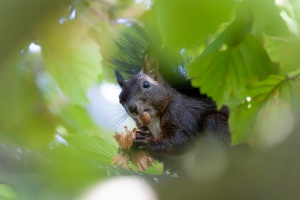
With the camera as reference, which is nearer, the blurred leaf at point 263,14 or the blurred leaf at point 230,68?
the blurred leaf at point 263,14

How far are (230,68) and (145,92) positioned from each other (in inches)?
28.9

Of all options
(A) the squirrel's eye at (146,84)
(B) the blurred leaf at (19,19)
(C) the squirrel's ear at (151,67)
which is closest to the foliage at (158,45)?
(B) the blurred leaf at (19,19)

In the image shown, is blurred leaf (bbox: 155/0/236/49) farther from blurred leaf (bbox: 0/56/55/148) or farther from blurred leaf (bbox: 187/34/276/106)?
blurred leaf (bbox: 0/56/55/148)

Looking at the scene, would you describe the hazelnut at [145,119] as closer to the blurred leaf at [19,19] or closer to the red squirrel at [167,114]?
the red squirrel at [167,114]

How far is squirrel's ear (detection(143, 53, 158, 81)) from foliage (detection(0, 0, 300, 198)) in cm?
12

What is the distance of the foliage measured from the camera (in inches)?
22.0

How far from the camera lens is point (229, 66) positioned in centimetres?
75

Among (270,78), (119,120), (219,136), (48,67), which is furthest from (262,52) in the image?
(119,120)

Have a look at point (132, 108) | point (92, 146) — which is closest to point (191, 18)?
point (92, 146)

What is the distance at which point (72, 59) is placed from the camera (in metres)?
1.04

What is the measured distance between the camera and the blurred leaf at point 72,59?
89 centimetres

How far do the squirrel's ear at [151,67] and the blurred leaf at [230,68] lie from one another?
521mm

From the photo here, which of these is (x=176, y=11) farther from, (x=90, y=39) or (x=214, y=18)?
(x=90, y=39)

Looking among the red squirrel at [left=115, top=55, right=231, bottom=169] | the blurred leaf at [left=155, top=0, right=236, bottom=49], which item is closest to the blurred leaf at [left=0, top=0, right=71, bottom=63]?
the blurred leaf at [left=155, top=0, right=236, bottom=49]
